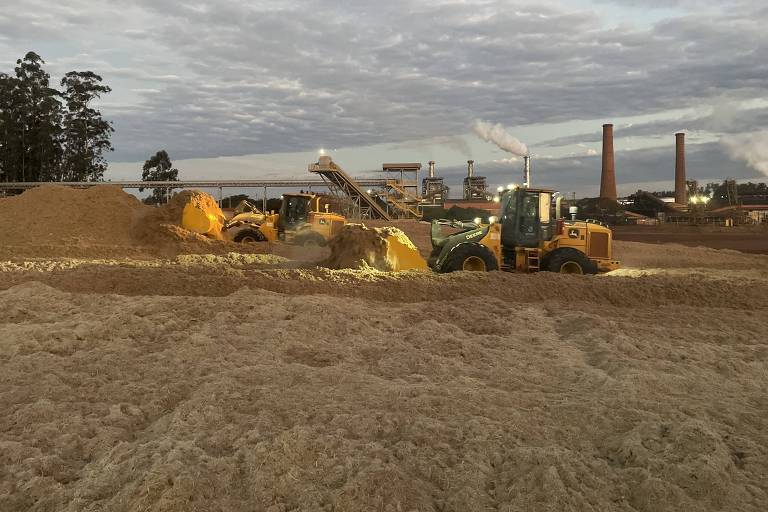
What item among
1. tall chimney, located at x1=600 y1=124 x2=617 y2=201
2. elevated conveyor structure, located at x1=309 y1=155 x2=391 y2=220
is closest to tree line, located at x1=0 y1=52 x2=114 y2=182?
elevated conveyor structure, located at x1=309 y1=155 x2=391 y2=220

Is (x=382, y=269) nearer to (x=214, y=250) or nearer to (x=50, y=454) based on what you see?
(x=214, y=250)

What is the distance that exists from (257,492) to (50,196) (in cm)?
2071

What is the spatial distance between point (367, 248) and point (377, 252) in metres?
0.24

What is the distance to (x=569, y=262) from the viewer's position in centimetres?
1297

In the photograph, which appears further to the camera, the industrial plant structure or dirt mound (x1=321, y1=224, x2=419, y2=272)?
the industrial plant structure

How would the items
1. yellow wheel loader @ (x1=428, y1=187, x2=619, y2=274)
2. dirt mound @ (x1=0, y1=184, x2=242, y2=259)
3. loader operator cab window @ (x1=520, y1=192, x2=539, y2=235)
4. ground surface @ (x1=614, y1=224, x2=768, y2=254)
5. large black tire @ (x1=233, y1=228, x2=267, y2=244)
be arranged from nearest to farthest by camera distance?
yellow wheel loader @ (x1=428, y1=187, x2=619, y2=274), loader operator cab window @ (x1=520, y1=192, x2=539, y2=235), dirt mound @ (x1=0, y1=184, x2=242, y2=259), large black tire @ (x1=233, y1=228, x2=267, y2=244), ground surface @ (x1=614, y1=224, x2=768, y2=254)

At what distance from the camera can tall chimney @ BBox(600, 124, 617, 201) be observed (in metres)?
58.1

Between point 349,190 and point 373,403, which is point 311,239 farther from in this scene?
point 349,190

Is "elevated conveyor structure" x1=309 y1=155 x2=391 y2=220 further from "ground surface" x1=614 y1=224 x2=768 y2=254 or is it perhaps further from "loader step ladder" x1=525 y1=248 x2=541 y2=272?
"loader step ladder" x1=525 y1=248 x2=541 y2=272

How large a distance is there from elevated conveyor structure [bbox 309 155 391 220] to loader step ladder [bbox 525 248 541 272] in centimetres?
2382

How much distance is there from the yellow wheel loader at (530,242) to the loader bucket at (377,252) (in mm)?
626

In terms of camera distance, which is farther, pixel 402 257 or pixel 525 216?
pixel 402 257

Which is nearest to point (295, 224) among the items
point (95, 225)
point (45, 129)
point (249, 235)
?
point (249, 235)

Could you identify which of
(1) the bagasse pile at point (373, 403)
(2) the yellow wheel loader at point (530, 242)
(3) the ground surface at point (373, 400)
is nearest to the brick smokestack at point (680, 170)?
(2) the yellow wheel loader at point (530, 242)
